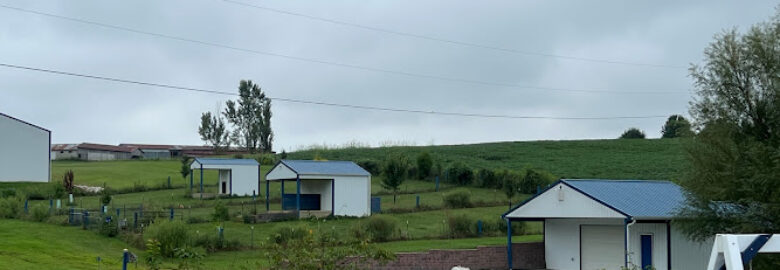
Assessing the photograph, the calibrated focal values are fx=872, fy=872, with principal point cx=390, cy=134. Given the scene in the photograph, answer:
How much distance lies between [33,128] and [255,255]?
7.87m

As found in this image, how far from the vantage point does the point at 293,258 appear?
437 inches

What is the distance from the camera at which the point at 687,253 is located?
27.4 meters

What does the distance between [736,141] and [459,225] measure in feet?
46.2

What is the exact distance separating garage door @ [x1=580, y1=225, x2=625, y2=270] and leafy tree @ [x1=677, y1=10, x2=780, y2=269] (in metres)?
4.00

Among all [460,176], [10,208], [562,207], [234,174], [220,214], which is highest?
[234,174]

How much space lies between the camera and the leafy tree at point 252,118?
9981 centimetres

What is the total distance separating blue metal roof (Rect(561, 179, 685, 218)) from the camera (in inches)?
1048

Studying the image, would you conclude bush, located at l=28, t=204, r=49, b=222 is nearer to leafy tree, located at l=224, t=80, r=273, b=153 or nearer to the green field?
the green field

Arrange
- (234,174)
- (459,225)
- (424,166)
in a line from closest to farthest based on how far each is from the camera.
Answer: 1. (459,225)
2. (234,174)
3. (424,166)

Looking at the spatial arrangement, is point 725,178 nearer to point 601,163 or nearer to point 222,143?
point 601,163

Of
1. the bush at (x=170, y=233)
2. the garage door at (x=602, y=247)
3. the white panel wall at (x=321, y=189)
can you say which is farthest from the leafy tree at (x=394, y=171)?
the bush at (x=170, y=233)

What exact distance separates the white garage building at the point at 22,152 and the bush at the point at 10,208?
14.5 m

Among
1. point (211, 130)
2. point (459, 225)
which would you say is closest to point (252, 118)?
point (211, 130)

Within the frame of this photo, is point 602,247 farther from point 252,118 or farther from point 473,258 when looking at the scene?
point 252,118
